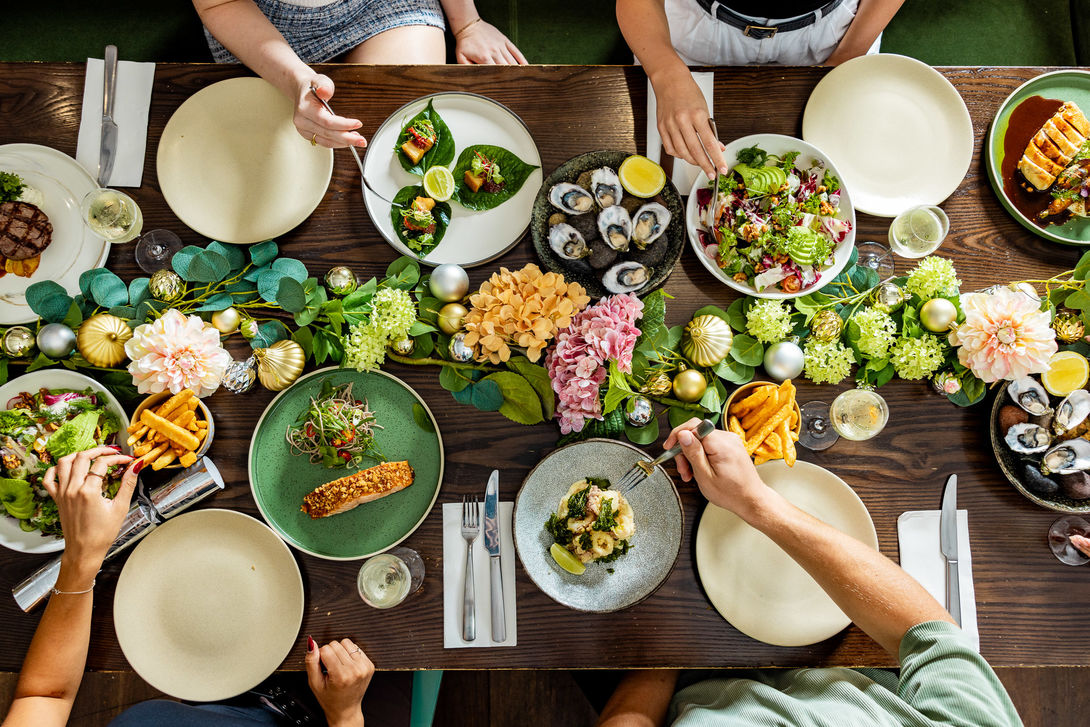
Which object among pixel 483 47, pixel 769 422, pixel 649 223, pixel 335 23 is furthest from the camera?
pixel 483 47

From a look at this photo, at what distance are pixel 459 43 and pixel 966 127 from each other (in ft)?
4.84

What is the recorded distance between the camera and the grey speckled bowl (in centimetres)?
136

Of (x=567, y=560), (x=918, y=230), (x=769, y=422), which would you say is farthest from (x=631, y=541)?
(x=918, y=230)

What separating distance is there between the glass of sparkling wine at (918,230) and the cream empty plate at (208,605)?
1597 millimetres

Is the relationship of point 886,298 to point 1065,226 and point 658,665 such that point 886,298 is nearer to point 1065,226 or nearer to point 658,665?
point 1065,226

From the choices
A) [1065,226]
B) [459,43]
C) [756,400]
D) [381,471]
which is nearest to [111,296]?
[381,471]

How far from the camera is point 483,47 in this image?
1.97 meters

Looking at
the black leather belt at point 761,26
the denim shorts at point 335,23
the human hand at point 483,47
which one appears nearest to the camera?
the black leather belt at point 761,26

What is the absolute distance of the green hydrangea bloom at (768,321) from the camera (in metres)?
1.37

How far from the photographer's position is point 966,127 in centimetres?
148

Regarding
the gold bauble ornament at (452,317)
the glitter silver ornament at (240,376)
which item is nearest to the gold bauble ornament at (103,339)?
the glitter silver ornament at (240,376)

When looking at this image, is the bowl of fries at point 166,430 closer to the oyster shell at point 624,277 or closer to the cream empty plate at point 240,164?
the cream empty plate at point 240,164

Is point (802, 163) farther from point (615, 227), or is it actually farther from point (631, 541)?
point (631, 541)

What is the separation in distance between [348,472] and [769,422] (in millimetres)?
955
